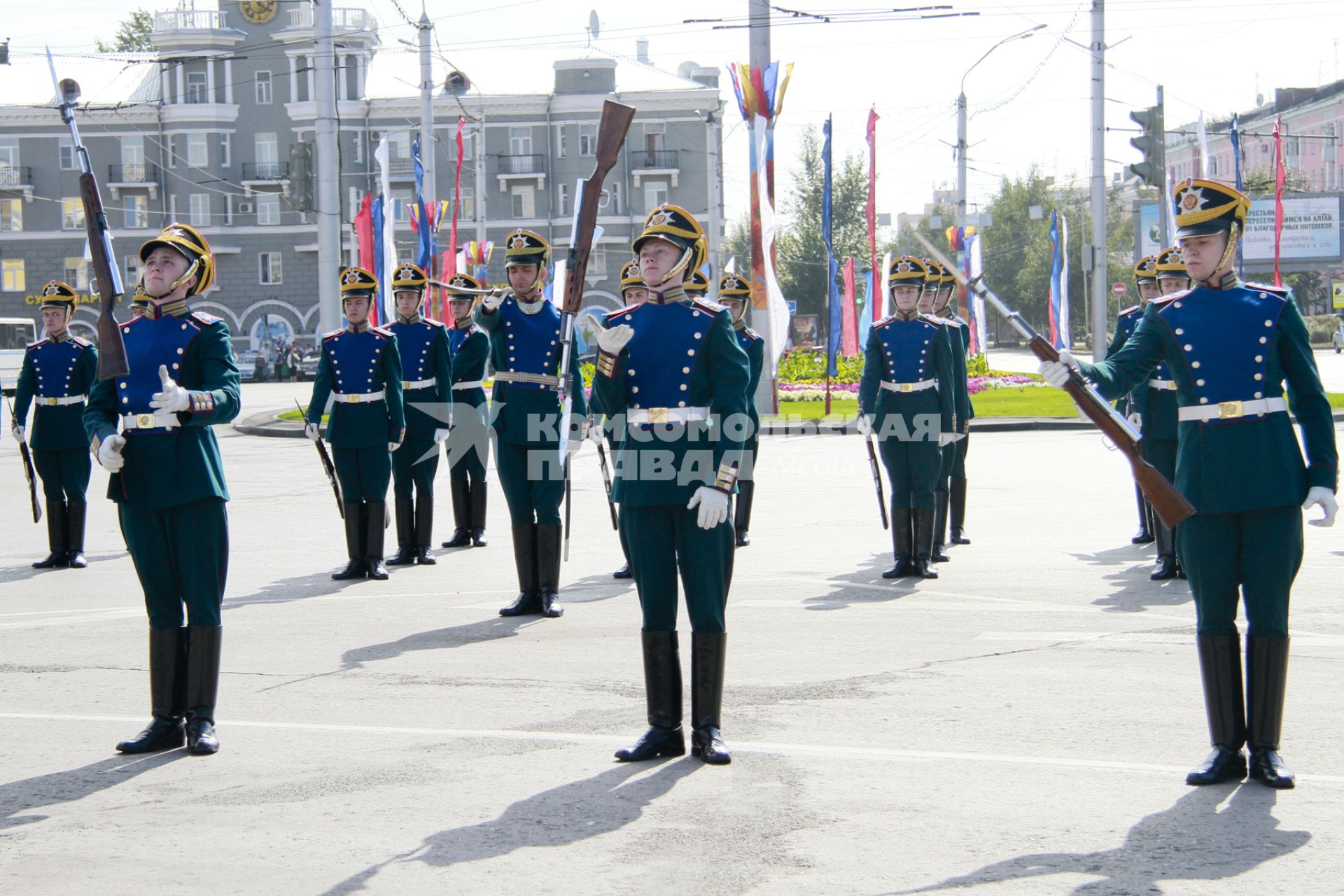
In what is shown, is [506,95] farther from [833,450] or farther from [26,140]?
[833,450]

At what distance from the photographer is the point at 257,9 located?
209 feet

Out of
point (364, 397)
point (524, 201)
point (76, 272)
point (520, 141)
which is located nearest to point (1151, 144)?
point (364, 397)

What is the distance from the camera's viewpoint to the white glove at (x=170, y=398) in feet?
19.4

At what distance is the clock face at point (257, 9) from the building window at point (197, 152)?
5.65m

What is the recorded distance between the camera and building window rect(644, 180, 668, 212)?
67062mm

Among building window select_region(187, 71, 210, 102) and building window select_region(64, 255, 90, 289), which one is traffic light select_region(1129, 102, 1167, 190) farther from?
building window select_region(64, 255, 90, 289)

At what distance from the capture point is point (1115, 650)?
7.60 meters

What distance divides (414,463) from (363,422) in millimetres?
956

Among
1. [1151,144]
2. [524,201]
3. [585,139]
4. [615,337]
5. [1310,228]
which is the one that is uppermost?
[585,139]

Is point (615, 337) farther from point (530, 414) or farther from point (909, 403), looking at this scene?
point (909, 403)

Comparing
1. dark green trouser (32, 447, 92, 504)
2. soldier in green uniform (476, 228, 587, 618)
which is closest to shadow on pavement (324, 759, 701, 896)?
soldier in green uniform (476, 228, 587, 618)

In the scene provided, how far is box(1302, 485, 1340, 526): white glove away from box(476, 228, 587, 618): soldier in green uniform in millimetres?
4386

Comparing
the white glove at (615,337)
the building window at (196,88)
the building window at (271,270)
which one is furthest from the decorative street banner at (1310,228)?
the white glove at (615,337)

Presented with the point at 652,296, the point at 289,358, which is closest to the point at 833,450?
the point at 652,296
